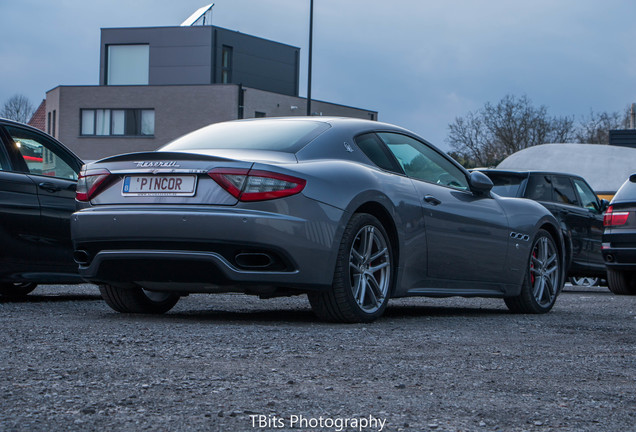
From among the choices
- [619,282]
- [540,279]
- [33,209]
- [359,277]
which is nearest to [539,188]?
[619,282]

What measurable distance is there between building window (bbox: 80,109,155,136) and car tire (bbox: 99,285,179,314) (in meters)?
53.7

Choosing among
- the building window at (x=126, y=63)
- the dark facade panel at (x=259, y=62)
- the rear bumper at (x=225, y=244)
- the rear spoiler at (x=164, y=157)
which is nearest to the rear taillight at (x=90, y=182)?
the rear spoiler at (x=164, y=157)

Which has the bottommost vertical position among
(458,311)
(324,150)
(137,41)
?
(458,311)

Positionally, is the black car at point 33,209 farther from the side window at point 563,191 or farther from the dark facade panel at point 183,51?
the dark facade panel at point 183,51

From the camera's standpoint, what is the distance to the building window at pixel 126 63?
209ft

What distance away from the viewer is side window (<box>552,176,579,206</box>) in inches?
522

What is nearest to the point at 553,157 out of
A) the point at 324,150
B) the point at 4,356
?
the point at 324,150

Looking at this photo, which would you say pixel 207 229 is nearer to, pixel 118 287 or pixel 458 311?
pixel 118 287

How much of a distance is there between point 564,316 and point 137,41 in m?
58.2

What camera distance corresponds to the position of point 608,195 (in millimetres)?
20078

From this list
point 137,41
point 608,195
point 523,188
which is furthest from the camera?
point 137,41

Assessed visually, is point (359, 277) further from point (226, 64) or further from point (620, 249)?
point (226, 64)

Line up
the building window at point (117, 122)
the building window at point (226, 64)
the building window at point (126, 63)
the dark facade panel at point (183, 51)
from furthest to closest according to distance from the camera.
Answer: the building window at point (226, 64) < the dark facade panel at point (183, 51) < the building window at point (126, 63) < the building window at point (117, 122)

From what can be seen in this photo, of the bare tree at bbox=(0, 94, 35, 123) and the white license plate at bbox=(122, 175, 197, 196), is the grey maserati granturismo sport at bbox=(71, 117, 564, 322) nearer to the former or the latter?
the white license plate at bbox=(122, 175, 197, 196)
